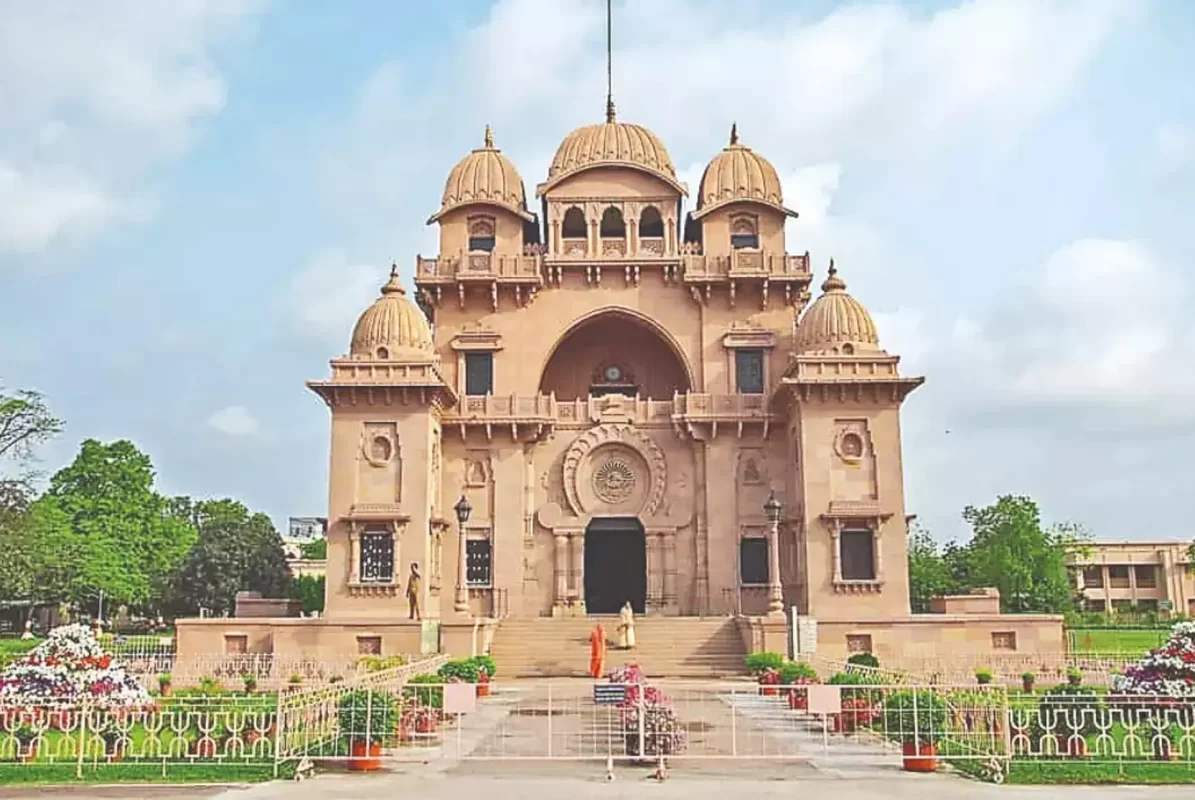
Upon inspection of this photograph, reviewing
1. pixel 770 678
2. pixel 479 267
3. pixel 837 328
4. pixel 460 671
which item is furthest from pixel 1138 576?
pixel 460 671

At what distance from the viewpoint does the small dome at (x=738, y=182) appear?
37.1 metres

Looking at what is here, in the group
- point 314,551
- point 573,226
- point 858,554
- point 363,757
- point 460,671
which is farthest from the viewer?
point 314,551

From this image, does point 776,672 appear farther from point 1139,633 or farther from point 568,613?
point 1139,633

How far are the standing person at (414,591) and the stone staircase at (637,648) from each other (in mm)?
2211

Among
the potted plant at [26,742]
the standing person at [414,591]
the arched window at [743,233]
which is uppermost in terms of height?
the arched window at [743,233]

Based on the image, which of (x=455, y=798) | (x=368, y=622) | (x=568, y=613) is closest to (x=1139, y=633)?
(x=568, y=613)

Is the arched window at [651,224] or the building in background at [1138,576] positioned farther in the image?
the building in background at [1138,576]

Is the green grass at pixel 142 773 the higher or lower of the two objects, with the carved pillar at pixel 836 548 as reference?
lower

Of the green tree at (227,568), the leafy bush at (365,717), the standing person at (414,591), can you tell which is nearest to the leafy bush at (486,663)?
the standing person at (414,591)

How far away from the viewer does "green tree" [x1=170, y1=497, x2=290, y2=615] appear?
163 ft

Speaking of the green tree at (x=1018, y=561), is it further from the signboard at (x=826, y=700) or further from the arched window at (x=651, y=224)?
the signboard at (x=826, y=700)

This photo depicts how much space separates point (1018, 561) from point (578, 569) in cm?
2321

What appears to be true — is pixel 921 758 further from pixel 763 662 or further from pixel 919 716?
pixel 763 662

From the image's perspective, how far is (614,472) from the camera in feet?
118
